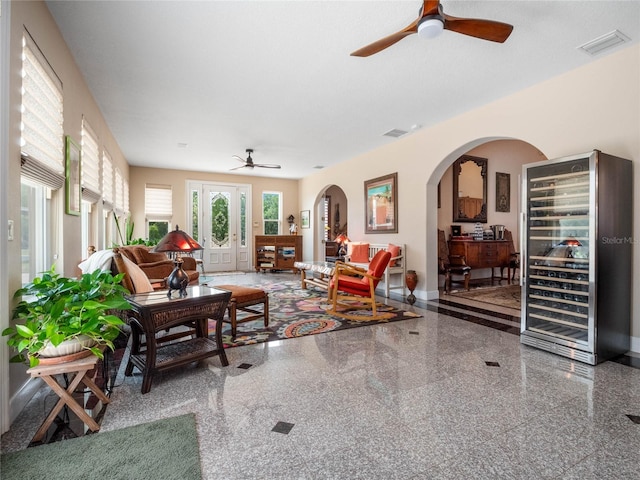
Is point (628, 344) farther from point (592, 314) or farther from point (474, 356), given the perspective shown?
point (474, 356)

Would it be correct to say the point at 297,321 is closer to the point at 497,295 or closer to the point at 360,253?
the point at 360,253

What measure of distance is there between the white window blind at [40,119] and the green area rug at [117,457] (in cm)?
174

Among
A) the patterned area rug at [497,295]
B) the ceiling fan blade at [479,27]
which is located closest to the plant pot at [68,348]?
the ceiling fan blade at [479,27]

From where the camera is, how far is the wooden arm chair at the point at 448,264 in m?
6.08

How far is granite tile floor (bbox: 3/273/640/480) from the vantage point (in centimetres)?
154

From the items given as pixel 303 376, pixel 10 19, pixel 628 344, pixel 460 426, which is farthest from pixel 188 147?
pixel 628 344

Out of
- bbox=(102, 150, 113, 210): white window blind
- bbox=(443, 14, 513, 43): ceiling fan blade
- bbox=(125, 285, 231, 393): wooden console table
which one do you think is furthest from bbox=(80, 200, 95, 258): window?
bbox=(443, 14, 513, 43): ceiling fan blade

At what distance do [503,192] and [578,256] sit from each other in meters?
4.84

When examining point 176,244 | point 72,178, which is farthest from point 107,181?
point 176,244

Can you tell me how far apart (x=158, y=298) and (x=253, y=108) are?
304 cm

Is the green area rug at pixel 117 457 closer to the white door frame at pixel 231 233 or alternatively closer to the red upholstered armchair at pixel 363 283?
the red upholstered armchair at pixel 363 283

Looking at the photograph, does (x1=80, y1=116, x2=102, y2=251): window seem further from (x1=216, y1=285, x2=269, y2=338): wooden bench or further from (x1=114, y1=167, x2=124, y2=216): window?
(x1=216, y1=285, x2=269, y2=338): wooden bench

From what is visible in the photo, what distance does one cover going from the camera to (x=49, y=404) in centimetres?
212

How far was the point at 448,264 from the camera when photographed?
6230 mm
